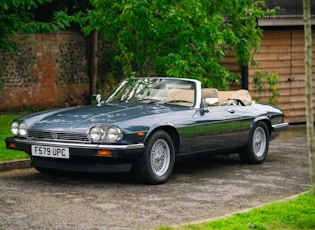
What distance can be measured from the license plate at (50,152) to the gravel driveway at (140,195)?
Result: 0.38 metres

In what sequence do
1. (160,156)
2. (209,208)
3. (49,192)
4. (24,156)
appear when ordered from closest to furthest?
(209,208) → (49,192) → (160,156) → (24,156)

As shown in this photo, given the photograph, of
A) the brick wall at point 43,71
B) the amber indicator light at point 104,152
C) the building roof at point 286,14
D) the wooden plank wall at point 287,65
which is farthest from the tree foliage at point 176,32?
the brick wall at point 43,71

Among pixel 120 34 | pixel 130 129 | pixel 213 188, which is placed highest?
pixel 120 34

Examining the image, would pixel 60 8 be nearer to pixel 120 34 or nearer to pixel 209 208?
pixel 120 34

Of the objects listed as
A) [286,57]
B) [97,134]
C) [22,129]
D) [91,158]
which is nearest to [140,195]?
[91,158]

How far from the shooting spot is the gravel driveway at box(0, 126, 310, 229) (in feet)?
26.3

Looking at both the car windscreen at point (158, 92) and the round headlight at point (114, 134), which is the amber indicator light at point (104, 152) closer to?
the round headlight at point (114, 134)

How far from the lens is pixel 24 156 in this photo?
12.0m

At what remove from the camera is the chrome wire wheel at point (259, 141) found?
494 inches

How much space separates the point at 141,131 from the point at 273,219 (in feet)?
8.79

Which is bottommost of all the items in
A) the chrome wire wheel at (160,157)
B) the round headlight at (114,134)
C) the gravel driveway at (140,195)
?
the gravel driveway at (140,195)

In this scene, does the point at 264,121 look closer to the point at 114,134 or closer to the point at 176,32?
the point at 176,32

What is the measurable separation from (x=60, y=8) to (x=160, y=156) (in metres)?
13.9

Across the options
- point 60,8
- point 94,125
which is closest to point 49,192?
point 94,125
